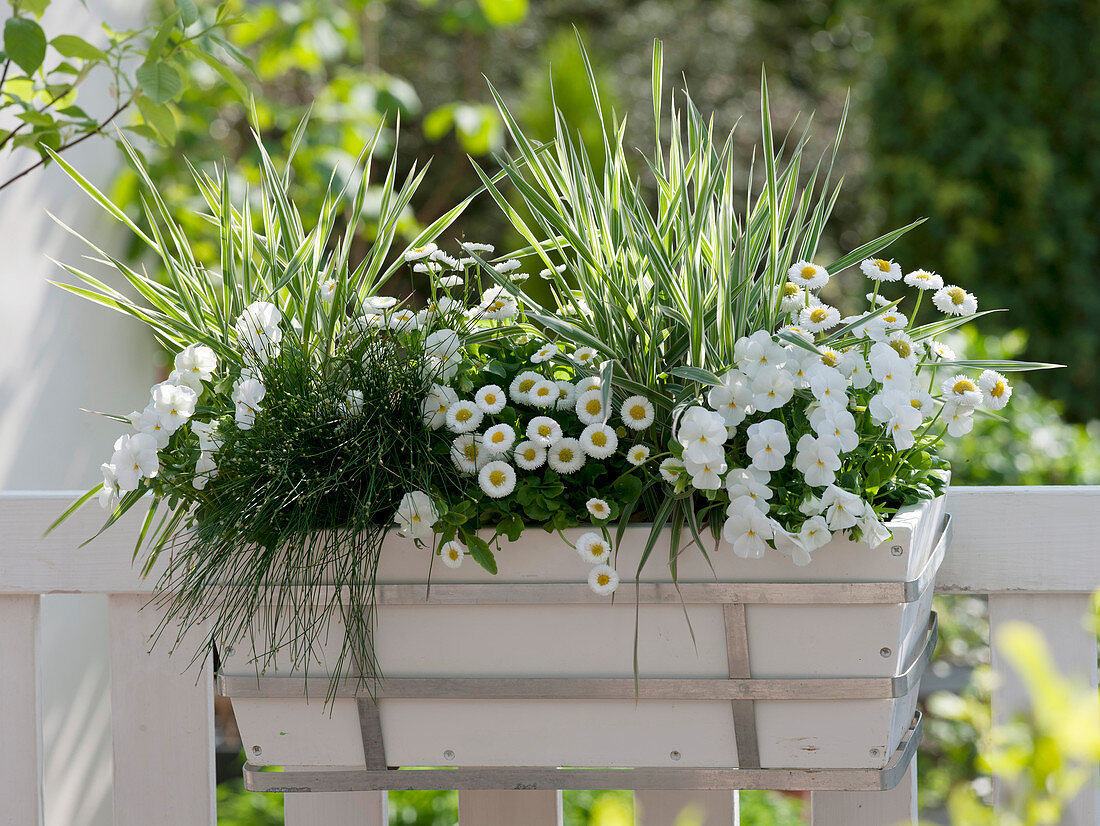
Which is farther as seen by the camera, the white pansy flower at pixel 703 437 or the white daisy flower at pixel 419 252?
the white daisy flower at pixel 419 252

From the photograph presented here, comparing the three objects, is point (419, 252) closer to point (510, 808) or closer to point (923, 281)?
point (923, 281)

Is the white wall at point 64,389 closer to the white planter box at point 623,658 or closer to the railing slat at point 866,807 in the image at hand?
the white planter box at point 623,658

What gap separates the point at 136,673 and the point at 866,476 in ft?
2.11

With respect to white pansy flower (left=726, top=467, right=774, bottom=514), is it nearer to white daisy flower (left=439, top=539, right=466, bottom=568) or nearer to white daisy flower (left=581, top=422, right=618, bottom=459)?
white daisy flower (left=581, top=422, right=618, bottom=459)

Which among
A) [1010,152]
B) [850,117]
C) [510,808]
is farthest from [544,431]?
[850,117]

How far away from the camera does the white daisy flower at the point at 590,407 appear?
62cm

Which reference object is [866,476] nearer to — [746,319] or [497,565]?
[746,319]

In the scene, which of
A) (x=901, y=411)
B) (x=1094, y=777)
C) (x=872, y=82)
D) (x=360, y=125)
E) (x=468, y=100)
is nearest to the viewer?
(x=901, y=411)

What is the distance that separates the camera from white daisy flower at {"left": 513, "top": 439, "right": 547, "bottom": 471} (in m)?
0.62

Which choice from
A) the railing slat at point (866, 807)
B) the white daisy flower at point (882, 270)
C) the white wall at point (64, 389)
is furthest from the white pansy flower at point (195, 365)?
the white wall at point (64, 389)

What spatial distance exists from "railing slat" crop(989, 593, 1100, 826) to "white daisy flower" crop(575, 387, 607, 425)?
1.36ft

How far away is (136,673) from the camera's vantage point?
0.86 meters

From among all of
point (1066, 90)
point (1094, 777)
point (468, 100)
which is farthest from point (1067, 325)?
point (1094, 777)

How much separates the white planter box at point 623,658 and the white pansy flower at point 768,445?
0.26ft
